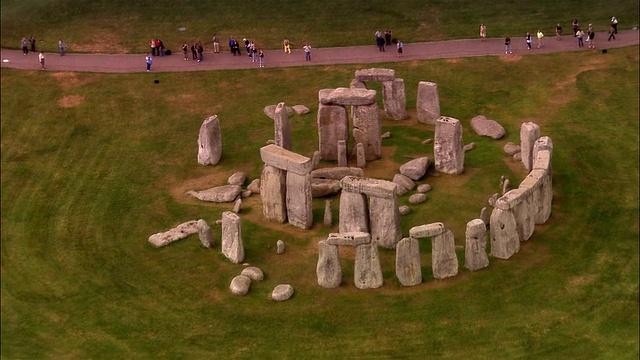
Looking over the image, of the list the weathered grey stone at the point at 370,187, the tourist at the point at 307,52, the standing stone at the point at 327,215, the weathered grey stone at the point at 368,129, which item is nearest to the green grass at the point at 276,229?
the weathered grey stone at the point at 368,129

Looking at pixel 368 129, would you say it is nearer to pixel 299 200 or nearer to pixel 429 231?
pixel 299 200

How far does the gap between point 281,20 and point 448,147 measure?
70.0 ft

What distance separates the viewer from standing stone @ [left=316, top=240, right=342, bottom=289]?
37.9 meters

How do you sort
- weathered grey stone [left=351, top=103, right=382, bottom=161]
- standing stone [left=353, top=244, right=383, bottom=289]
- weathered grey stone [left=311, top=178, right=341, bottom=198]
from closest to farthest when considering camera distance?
standing stone [left=353, top=244, right=383, bottom=289], weathered grey stone [left=311, top=178, right=341, bottom=198], weathered grey stone [left=351, top=103, right=382, bottom=161]

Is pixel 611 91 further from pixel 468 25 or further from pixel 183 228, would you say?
pixel 183 228

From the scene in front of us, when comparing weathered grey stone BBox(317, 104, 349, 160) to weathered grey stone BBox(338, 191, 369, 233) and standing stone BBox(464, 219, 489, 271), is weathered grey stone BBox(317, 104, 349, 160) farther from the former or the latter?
standing stone BBox(464, 219, 489, 271)

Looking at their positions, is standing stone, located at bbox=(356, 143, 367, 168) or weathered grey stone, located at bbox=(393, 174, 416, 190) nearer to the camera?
weathered grey stone, located at bbox=(393, 174, 416, 190)

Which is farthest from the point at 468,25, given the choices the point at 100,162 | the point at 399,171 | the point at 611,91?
the point at 100,162

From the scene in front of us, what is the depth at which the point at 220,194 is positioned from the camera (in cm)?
4506

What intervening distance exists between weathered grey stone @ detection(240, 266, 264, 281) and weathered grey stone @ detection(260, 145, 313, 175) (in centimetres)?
389

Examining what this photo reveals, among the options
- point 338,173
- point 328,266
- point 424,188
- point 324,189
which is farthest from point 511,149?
point 328,266

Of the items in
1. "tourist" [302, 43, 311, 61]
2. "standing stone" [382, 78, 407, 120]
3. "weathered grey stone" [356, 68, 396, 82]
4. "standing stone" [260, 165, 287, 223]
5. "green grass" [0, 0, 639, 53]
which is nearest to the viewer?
"standing stone" [260, 165, 287, 223]

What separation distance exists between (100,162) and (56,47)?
14.9 metres

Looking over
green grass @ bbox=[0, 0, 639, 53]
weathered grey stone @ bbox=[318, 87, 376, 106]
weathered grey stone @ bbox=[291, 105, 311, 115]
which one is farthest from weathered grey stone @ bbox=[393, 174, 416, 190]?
green grass @ bbox=[0, 0, 639, 53]
